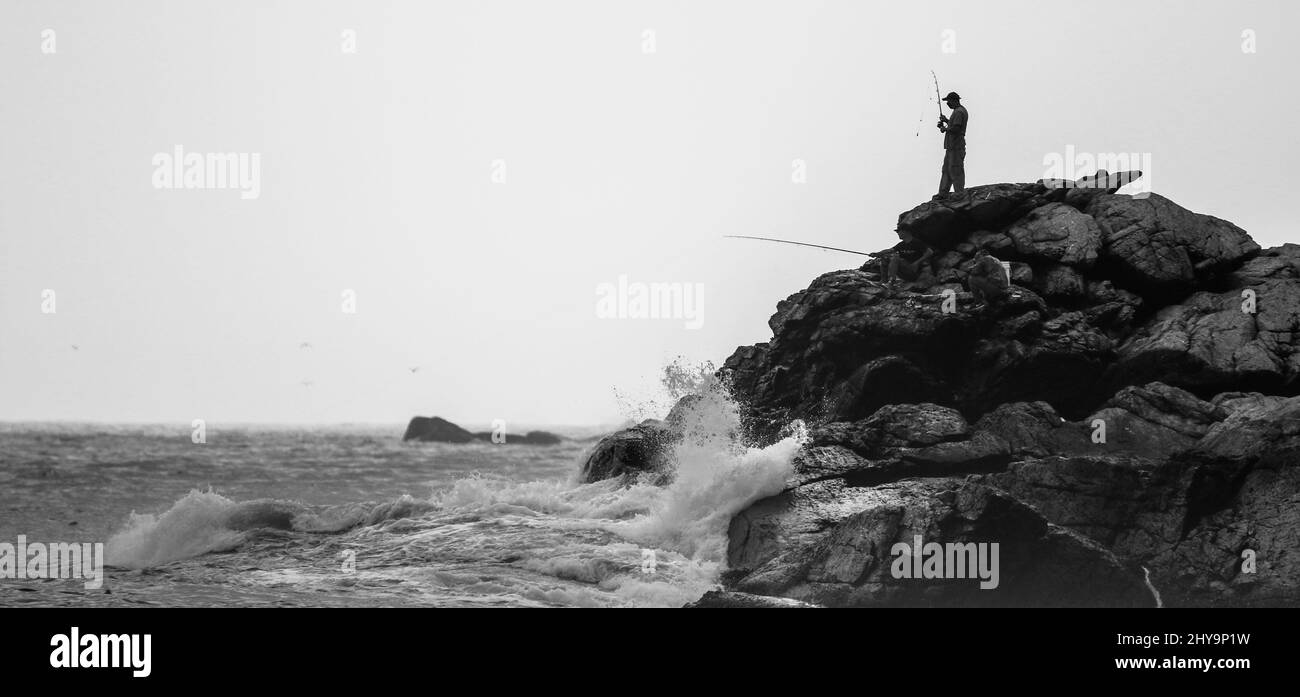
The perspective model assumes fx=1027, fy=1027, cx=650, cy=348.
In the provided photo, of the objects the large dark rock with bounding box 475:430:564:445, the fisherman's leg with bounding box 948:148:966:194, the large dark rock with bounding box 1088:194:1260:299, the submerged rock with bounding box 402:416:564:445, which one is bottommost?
the large dark rock with bounding box 475:430:564:445

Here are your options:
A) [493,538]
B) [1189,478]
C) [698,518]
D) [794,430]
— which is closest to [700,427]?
[794,430]

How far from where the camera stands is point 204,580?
53.2 feet

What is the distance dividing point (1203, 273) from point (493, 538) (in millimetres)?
15574

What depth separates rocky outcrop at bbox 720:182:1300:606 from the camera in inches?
557

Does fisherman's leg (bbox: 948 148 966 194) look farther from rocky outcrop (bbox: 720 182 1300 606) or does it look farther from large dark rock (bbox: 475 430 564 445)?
large dark rock (bbox: 475 430 564 445)

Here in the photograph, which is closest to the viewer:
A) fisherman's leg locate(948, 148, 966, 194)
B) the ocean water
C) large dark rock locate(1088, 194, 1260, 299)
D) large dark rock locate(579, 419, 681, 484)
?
the ocean water

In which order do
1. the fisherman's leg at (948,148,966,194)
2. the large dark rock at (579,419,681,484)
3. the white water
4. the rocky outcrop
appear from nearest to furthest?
the rocky outcrop, the white water, the large dark rock at (579,419,681,484), the fisherman's leg at (948,148,966,194)

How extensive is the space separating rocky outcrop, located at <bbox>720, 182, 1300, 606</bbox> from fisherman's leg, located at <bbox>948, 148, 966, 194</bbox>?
1.07 metres

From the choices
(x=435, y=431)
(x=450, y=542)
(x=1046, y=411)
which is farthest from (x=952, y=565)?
(x=435, y=431)

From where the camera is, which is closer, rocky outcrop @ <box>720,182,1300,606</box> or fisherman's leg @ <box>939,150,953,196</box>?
rocky outcrop @ <box>720,182,1300,606</box>

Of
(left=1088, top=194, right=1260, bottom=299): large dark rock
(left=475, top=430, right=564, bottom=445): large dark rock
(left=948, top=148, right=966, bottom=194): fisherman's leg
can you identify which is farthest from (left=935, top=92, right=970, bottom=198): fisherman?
(left=475, top=430, right=564, bottom=445): large dark rock
